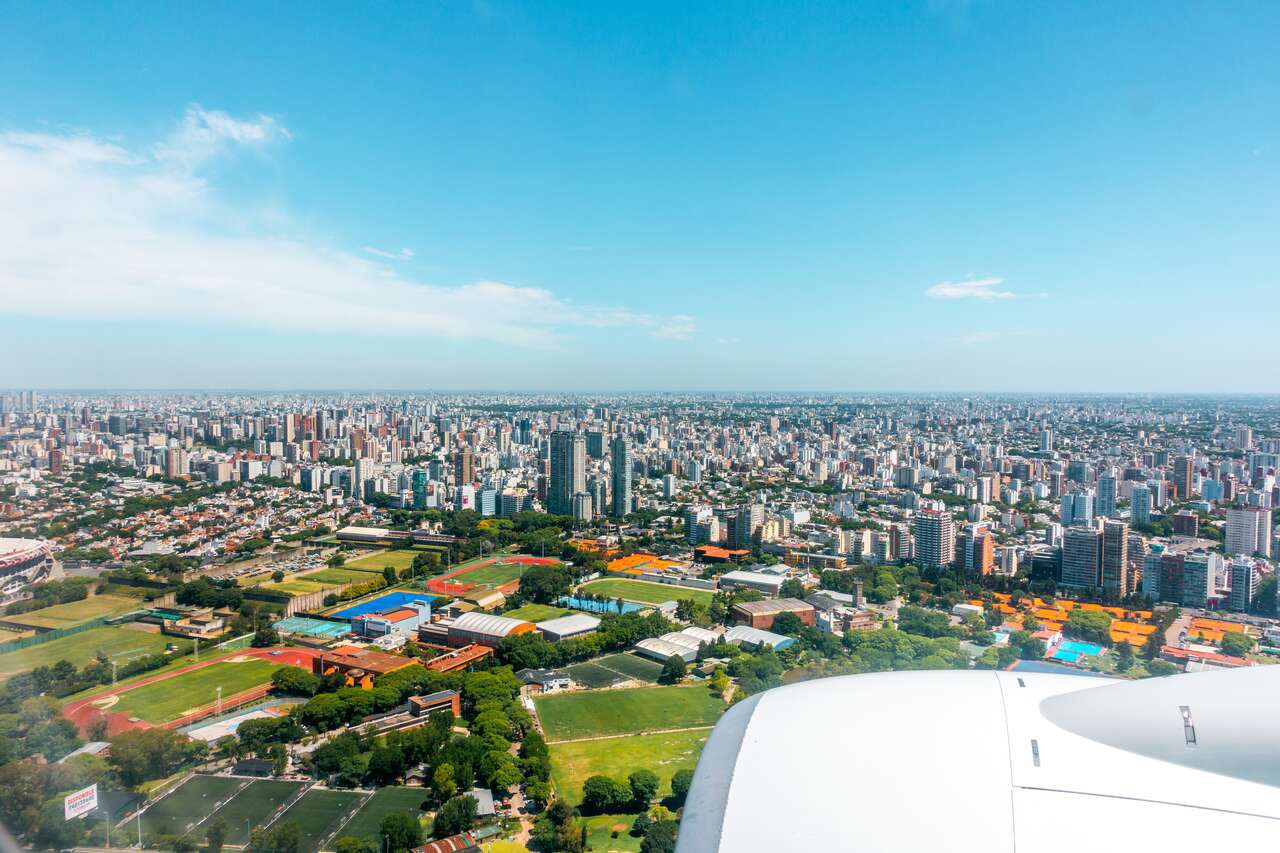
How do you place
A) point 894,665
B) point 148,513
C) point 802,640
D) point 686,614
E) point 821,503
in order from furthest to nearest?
point 821,503, point 148,513, point 686,614, point 802,640, point 894,665

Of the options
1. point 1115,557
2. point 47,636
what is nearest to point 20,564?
point 47,636

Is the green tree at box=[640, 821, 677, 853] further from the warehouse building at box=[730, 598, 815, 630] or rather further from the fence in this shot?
the warehouse building at box=[730, 598, 815, 630]

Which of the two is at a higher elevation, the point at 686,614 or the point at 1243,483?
the point at 1243,483

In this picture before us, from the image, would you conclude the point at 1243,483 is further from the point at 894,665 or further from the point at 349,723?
the point at 349,723

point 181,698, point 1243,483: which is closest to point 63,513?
point 181,698

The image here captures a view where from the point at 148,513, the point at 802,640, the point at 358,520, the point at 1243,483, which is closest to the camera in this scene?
the point at 802,640
